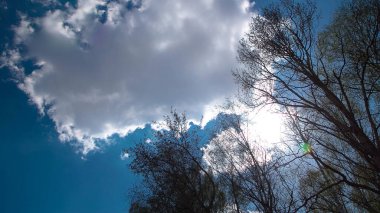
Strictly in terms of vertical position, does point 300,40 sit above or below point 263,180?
above

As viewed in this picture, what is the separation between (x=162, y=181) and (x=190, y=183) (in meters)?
1.49

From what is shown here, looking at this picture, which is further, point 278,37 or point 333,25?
point 333,25

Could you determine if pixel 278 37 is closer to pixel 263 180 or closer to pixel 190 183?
pixel 263 180

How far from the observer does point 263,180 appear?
11.9m

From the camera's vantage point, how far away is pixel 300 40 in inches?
320

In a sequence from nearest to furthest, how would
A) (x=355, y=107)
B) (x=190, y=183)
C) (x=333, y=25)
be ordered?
(x=333, y=25)
(x=355, y=107)
(x=190, y=183)

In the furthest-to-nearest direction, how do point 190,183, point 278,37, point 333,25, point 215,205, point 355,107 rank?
point 215,205 < point 190,183 < point 355,107 < point 333,25 < point 278,37

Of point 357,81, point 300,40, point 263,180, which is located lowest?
point 263,180

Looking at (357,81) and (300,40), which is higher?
(300,40)

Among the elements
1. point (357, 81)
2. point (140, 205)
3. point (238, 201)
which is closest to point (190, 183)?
point (238, 201)

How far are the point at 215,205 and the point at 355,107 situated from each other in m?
8.38

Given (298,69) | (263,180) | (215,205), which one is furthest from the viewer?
(215,205)

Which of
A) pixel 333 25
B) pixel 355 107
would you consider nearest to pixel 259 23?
pixel 333 25

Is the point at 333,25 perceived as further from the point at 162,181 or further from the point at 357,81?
the point at 162,181
